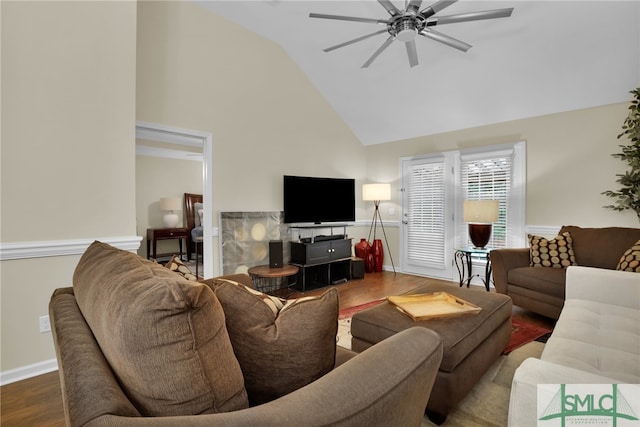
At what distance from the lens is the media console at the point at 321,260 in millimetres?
4223

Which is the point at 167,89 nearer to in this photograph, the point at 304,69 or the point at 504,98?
the point at 304,69

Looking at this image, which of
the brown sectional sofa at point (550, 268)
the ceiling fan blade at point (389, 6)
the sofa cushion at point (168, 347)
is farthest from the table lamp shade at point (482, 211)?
the sofa cushion at point (168, 347)

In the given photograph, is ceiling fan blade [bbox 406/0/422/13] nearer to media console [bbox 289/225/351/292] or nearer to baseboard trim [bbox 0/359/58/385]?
media console [bbox 289/225/351/292]

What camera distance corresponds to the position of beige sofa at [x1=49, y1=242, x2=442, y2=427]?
59cm

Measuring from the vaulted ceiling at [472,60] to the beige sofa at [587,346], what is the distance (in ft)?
7.99

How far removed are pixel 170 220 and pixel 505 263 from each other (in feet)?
19.6

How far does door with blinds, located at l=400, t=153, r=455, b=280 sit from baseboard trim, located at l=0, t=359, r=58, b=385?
4.60m

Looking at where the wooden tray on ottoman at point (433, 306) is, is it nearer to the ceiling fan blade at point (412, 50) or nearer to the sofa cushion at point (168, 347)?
the sofa cushion at point (168, 347)

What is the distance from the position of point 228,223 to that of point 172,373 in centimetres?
326

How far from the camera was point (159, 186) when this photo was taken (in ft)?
21.3

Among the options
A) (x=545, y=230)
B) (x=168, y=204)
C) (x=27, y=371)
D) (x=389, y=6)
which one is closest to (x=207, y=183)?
(x=27, y=371)

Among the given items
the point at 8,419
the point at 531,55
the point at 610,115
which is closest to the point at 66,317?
the point at 8,419

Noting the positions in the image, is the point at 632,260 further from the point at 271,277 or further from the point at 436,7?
the point at 271,277

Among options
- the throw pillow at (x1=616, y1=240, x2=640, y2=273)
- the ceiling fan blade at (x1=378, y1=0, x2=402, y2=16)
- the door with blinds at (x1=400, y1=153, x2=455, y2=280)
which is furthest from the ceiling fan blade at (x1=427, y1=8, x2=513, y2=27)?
the door with blinds at (x1=400, y1=153, x2=455, y2=280)
